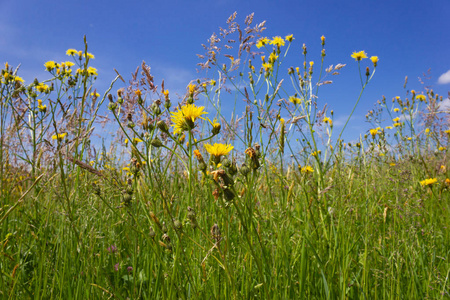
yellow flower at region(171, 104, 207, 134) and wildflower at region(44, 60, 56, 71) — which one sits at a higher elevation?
wildflower at region(44, 60, 56, 71)

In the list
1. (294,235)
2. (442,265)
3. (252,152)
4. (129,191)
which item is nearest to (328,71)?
(294,235)

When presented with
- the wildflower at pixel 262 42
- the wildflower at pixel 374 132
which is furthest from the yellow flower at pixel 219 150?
the wildflower at pixel 374 132

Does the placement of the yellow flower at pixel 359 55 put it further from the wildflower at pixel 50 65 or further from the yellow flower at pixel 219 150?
the wildflower at pixel 50 65

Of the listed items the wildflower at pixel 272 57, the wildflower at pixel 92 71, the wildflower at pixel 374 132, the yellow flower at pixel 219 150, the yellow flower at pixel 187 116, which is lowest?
the yellow flower at pixel 219 150

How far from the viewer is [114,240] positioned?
2.06 metres

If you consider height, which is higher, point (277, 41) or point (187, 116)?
point (277, 41)

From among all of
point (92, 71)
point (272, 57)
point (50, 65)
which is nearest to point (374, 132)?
point (272, 57)

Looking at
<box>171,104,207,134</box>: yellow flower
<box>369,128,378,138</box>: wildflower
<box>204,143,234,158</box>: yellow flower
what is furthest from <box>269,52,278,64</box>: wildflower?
<box>369,128,378,138</box>: wildflower

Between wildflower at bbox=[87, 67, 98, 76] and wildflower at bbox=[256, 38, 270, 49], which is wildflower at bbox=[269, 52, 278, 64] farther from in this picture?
wildflower at bbox=[87, 67, 98, 76]

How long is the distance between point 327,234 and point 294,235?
364mm

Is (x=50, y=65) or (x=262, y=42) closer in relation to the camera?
(x=262, y=42)

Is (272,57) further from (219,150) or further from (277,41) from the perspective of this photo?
(219,150)

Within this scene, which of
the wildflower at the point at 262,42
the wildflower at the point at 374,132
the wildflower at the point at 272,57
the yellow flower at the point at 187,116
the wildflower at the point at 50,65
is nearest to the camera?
the yellow flower at the point at 187,116

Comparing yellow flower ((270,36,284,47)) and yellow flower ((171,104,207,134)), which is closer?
yellow flower ((171,104,207,134))
